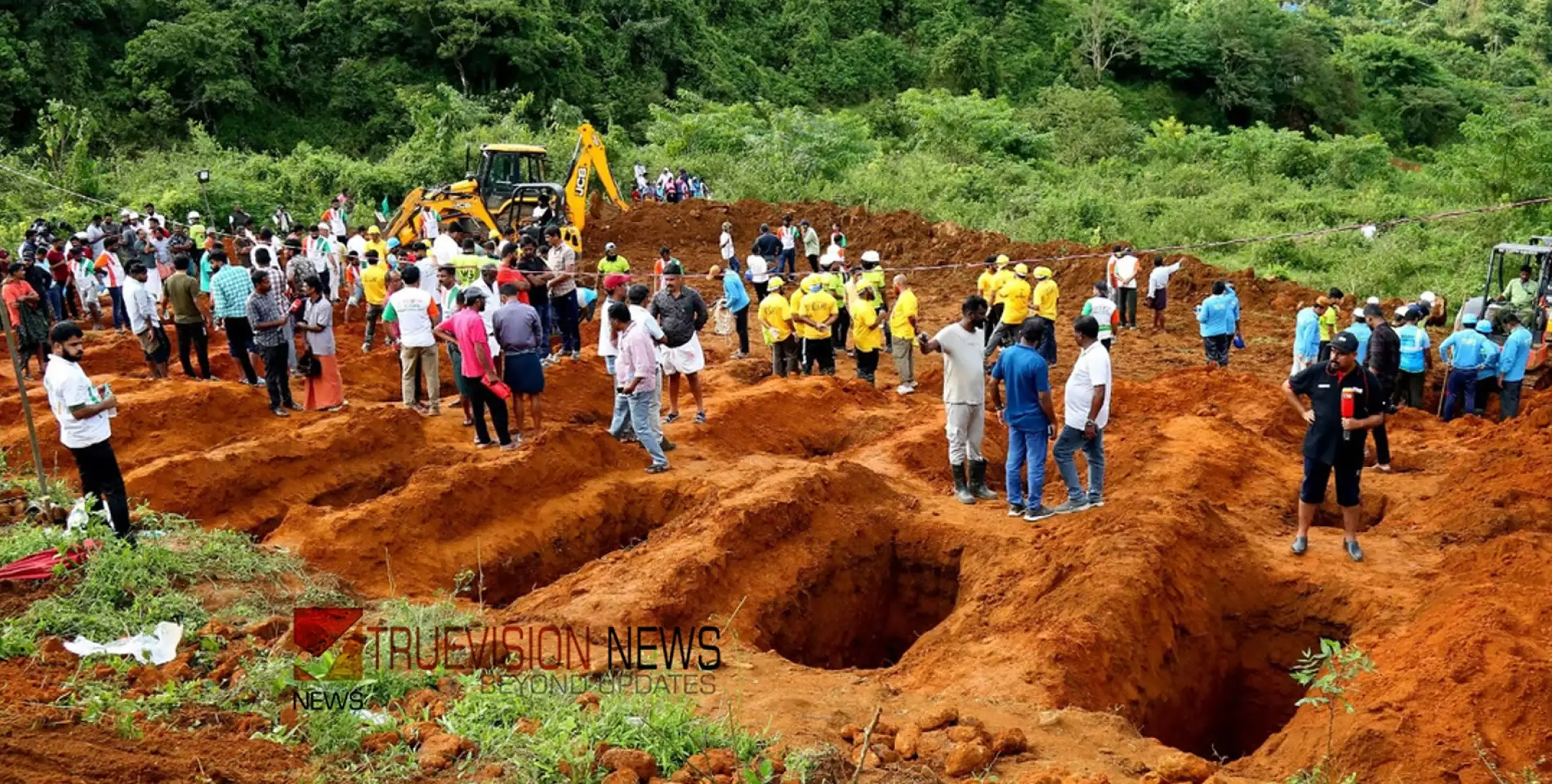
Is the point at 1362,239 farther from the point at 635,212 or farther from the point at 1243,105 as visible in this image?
the point at 1243,105

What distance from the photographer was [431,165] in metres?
31.1

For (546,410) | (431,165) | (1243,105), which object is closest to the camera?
(546,410)

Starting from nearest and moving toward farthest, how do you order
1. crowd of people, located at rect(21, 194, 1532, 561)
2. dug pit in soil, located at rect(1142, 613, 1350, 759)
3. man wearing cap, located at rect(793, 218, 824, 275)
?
dug pit in soil, located at rect(1142, 613, 1350, 759) < crowd of people, located at rect(21, 194, 1532, 561) < man wearing cap, located at rect(793, 218, 824, 275)

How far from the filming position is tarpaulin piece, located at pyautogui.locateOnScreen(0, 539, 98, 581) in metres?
7.45

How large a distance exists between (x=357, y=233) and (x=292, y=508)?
10220mm

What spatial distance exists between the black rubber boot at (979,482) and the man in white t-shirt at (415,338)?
5752 millimetres

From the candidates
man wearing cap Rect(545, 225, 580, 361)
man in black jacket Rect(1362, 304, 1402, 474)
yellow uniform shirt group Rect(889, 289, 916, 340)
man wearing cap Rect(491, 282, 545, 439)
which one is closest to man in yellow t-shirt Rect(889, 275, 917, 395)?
yellow uniform shirt group Rect(889, 289, 916, 340)

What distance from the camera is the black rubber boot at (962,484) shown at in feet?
34.0

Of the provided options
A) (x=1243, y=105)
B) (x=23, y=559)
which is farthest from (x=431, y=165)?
(x=1243, y=105)


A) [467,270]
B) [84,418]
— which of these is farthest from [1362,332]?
[84,418]

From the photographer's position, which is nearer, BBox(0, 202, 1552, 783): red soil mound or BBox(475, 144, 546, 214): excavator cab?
BBox(0, 202, 1552, 783): red soil mound

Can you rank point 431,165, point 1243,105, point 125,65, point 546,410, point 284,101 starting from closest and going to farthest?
point 546,410, point 431,165, point 125,65, point 284,101, point 1243,105

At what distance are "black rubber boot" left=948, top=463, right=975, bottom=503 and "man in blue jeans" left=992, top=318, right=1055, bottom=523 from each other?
1.54ft

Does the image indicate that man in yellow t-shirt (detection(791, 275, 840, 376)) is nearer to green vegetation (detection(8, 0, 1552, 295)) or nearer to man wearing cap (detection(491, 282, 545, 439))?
man wearing cap (detection(491, 282, 545, 439))
